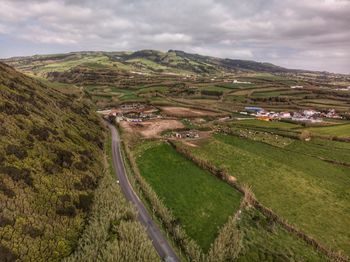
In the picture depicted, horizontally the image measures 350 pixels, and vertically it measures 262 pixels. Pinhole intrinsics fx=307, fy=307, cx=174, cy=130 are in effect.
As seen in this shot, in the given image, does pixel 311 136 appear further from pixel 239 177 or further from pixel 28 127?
pixel 28 127

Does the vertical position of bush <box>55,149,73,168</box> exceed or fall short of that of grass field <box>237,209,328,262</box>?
it exceeds it

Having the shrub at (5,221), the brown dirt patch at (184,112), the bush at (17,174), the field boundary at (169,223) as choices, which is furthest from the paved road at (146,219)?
the brown dirt patch at (184,112)

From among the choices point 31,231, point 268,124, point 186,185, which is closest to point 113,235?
point 31,231

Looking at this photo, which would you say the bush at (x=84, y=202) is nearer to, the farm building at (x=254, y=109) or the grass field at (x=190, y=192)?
the grass field at (x=190, y=192)

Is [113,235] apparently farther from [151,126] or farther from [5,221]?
[151,126]

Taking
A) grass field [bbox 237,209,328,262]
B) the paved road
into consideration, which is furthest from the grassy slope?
grass field [bbox 237,209,328,262]

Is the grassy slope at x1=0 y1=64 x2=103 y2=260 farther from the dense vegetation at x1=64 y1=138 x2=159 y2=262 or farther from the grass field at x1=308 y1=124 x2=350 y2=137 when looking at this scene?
the grass field at x1=308 y1=124 x2=350 y2=137
